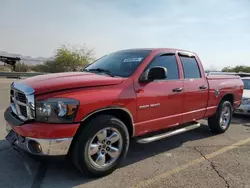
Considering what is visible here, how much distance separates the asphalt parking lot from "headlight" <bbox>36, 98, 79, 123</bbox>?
22.3 inches

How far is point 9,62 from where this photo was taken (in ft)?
86.4

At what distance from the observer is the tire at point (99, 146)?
3566 mm

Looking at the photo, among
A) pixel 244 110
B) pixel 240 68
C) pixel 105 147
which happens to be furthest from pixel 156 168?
pixel 240 68

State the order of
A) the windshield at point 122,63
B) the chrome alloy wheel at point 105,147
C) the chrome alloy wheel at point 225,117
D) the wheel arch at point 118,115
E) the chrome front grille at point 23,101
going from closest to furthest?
the chrome front grille at point 23,101 → the wheel arch at point 118,115 → the chrome alloy wheel at point 105,147 → the windshield at point 122,63 → the chrome alloy wheel at point 225,117

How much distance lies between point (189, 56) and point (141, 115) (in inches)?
85.5

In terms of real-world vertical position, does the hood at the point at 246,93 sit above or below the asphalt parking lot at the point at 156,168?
above

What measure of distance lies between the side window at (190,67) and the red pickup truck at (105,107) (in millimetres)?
27

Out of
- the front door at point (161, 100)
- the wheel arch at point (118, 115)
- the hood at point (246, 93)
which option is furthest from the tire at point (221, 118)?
the wheel arch at point (118, 115)

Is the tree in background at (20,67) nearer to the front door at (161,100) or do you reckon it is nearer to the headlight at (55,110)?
the front door at (161,100)

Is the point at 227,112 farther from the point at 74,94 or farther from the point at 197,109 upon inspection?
the point at 74,94

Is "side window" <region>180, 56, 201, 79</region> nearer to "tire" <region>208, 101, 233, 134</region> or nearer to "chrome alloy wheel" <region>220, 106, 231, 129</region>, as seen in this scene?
"tire" <region>208, 101, 233, 134</region>

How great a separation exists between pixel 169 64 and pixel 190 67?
0.75 meters

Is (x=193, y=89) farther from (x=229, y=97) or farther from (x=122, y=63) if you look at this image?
(x=229, y=97)

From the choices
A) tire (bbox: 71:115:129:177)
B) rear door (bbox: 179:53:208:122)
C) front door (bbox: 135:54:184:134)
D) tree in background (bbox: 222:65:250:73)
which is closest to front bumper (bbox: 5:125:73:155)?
tire (bbox: 71:115:129:177)
